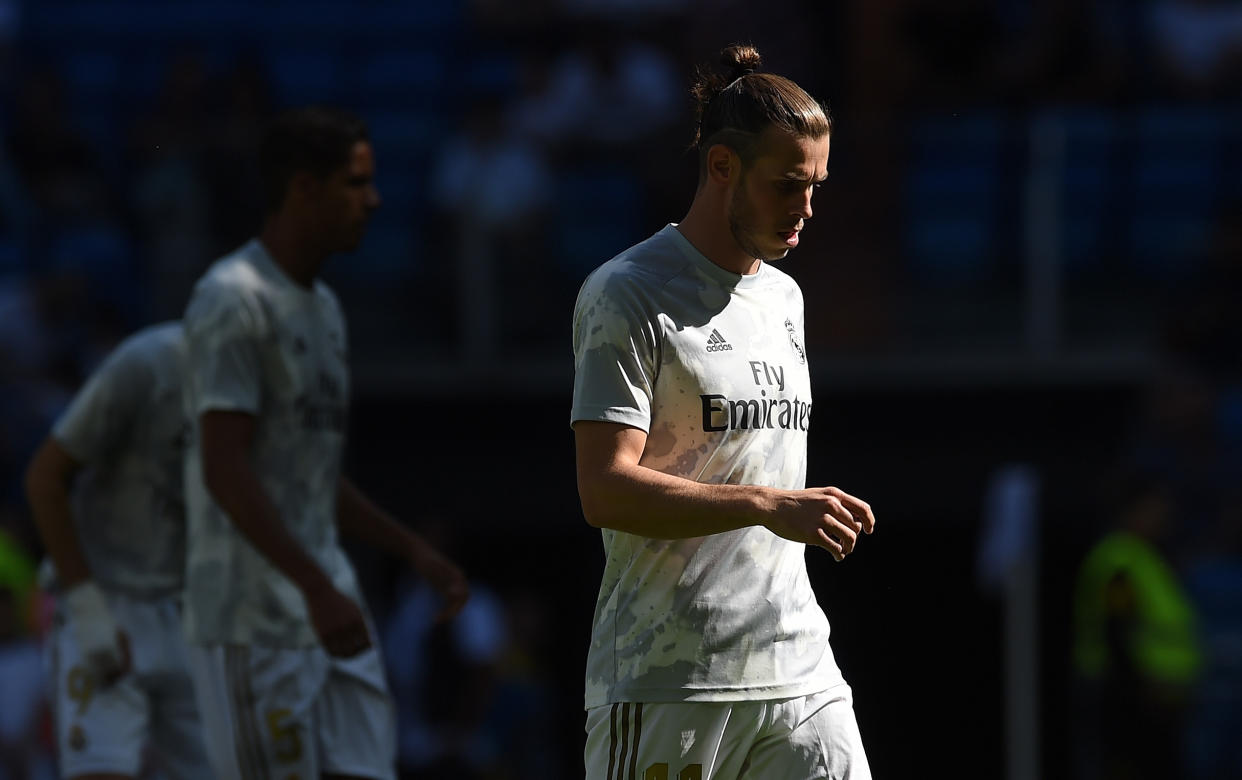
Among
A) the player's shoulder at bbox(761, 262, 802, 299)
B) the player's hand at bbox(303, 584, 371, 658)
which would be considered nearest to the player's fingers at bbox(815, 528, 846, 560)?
the player's shoulder at bbox(761, 262, 802, 299)

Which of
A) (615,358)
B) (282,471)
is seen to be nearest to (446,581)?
(282,471)

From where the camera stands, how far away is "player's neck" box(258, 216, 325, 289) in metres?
4.59

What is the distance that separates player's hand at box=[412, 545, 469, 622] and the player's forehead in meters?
1.59

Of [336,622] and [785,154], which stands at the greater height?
[785,154]

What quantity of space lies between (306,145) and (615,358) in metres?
1.56

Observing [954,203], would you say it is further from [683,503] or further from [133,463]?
[683,503]

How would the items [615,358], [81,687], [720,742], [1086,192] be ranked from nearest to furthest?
[615,358] → [720,742] → [81,687] → [1086,192]

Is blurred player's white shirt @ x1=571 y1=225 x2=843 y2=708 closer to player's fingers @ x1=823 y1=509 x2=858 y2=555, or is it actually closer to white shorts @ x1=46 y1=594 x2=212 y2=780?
player's fingers @ x1=823 y1=509 x2=858 y2=555

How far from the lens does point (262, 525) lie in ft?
13.8

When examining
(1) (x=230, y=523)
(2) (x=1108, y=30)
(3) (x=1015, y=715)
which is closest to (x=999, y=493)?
(3) (x=1015, y=715)

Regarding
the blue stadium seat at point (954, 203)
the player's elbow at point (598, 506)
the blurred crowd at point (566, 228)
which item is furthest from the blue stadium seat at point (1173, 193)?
the player's elbow at point (598, 506)

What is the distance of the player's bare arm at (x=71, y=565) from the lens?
4770 millimetres

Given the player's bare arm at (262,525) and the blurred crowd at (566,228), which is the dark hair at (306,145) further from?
the blurred crowd at (566,228)

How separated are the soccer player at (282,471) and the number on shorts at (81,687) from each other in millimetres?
485
